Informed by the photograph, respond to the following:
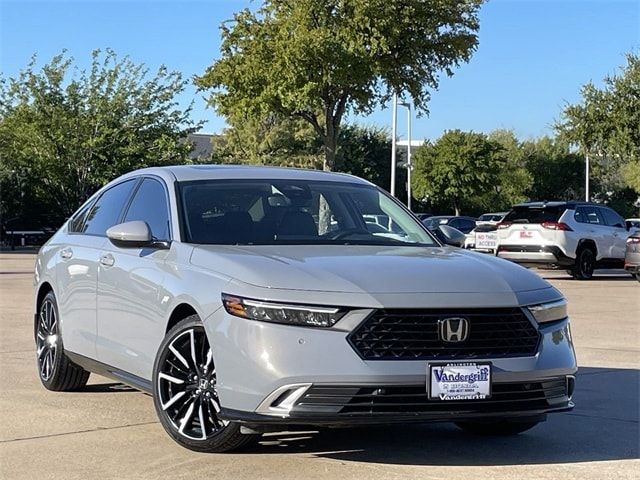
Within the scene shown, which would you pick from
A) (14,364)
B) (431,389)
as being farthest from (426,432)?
(14,364)

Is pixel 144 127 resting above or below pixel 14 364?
above

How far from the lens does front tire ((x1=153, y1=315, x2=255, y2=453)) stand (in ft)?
18.6

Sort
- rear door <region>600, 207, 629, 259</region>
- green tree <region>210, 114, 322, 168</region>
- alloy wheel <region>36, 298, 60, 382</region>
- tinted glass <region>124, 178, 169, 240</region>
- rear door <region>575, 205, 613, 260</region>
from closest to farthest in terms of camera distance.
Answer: tinted glass <region>124, 178, 169, 240</region> → alloy wheel <region>36, 298, 60, 382</region> → rear door <region>575, 205, 613, 260</region> → rear door <region>600, 207, 629, 259</region> → green tree <region>210, 114, 322, 168</region>

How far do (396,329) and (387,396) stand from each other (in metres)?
0.34

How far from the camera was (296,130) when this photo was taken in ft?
247

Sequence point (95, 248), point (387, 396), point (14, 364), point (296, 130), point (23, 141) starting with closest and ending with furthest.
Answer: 1. point (387, 396)
2. point (95, 248)
3. point (14, 364)
4. point (23, 141)
5. point (296, 130)

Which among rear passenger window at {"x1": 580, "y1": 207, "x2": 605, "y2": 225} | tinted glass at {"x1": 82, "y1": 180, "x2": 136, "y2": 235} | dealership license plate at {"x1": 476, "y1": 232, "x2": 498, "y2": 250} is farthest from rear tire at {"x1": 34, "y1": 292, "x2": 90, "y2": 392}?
rear passenger window at {"x1": 580, "y1": 207, "x2": 605, "y2": 225}

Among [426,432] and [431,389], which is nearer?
[431,389]

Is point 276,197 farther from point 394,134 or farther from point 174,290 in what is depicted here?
point 394,134

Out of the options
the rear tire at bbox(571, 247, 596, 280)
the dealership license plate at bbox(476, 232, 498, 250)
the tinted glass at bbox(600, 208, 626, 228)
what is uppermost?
the tinted glass at bbox(600, 208, 626, 228)

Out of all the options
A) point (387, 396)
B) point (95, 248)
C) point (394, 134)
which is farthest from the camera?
point (394, 134)

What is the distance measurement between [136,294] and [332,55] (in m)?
27.7

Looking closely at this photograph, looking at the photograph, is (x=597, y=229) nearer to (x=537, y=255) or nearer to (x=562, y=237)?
(x=562, y=237)

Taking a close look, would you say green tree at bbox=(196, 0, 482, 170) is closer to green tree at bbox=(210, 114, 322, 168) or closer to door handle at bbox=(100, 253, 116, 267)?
door handle at bbox=(100, 253, 116, 267)
